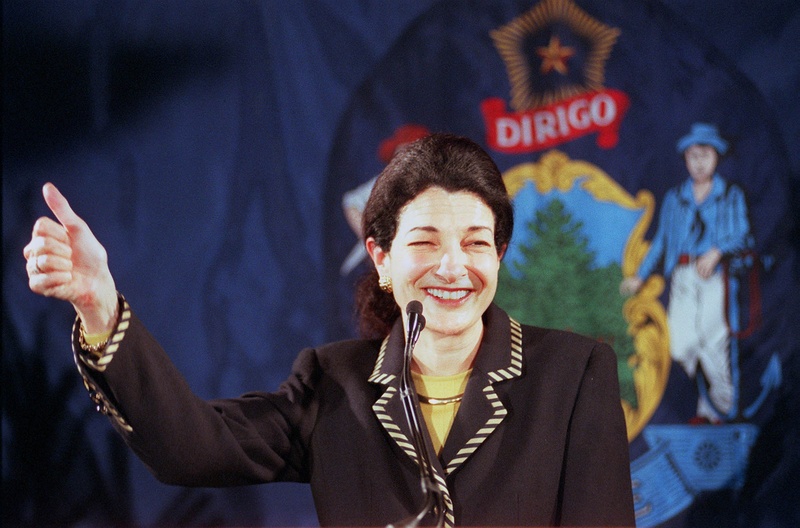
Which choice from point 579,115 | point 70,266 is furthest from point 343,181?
point 70,266

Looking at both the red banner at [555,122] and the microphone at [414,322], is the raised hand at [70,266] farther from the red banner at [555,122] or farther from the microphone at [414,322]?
the red banner at [555,122]

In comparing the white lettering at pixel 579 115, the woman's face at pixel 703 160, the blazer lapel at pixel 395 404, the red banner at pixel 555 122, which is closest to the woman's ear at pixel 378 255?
the blazer lapel at pixel 395 404

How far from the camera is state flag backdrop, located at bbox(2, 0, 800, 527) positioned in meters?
2.88

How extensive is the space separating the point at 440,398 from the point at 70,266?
82 cm

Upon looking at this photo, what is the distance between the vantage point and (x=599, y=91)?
2.97m

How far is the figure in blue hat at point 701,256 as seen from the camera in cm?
286

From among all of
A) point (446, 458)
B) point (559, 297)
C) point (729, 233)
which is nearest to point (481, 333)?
point (446, 458)

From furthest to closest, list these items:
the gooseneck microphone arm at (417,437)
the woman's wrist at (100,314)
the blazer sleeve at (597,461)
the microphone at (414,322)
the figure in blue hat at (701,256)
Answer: the figure in blue hat at (701,256) → the blazer sleeve at (597,461) → the microphone at (414,322) → the woman's wrist at (100,314) → the gooseneck microphone arm at (417,437)

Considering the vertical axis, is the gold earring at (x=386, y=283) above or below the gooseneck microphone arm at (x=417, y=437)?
above

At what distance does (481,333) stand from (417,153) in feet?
1.36

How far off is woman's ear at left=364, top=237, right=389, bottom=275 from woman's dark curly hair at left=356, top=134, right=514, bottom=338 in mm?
14

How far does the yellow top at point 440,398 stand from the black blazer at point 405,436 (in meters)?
0.05

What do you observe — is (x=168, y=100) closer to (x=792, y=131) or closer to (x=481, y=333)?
(x=481, y=333)

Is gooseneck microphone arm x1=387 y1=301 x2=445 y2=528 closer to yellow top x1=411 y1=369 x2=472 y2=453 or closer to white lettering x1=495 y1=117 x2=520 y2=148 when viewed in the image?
yellow top x1=411 y1=369 x2=472 y2=453
